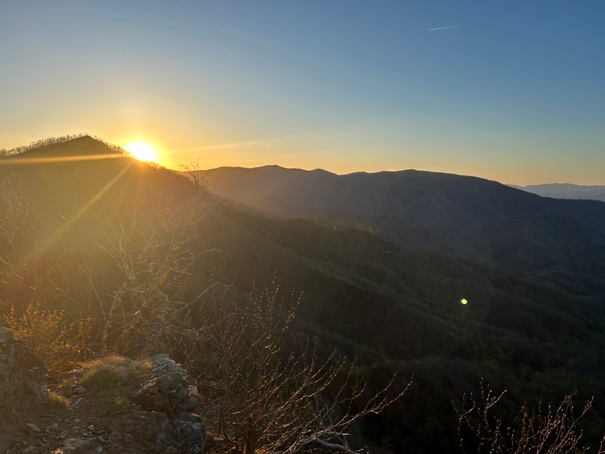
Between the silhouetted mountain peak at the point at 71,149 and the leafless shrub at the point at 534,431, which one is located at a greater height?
the silhouetted mountain peak at the point at 71,149

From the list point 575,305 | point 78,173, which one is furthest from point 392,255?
point 78,173

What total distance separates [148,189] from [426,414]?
30.6 metres

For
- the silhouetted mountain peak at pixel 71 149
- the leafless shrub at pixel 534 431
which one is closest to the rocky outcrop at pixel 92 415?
the leafless shrub at pixel 534 431

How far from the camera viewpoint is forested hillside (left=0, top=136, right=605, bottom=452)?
9.27 meters

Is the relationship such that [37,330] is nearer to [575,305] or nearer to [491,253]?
[575,305]

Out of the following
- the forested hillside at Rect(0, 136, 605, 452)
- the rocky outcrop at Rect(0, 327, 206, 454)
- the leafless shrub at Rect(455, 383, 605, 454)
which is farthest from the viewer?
the forested hillside at Rect(0, 136, 605, 452)

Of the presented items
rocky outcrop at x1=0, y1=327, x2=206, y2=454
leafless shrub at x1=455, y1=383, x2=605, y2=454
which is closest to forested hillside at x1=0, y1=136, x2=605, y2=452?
rocky outcrop at x1=0, y1=327, x2=206, y2=454

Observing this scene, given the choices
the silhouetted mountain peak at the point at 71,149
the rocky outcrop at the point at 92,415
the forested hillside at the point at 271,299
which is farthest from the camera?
the silhouetted mountain peak at the point at 71,149

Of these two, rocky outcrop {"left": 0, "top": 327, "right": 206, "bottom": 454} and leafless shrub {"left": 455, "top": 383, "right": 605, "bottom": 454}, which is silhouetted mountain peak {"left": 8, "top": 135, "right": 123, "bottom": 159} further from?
leafless shrub {"left": 455, "top": 383, "right": 605, "bottom": 454}

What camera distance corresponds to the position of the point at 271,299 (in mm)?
9914

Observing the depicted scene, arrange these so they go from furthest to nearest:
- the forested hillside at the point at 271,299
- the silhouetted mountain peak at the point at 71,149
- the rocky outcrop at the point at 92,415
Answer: the silhouetted mountain peak at the point at 71,149 < the forested hillside at the point at 271,299 < the rocky outcrop at the point at 92,415

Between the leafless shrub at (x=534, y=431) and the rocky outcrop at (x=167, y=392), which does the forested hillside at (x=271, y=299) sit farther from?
the leafless shrub at (x=534, y=431)

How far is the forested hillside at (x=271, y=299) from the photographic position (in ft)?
30.4

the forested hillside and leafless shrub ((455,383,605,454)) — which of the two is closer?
leafless shrub ((455,383,605,454))
